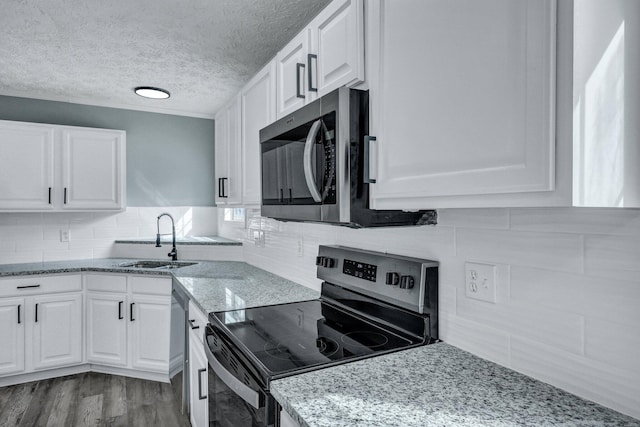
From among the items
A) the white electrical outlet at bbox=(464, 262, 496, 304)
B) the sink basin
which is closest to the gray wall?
the sink basin

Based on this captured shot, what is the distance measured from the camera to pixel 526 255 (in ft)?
3.41

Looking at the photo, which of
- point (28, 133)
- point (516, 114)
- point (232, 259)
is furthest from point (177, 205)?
point (516, 114)

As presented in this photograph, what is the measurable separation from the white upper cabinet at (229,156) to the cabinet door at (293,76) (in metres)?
0.75

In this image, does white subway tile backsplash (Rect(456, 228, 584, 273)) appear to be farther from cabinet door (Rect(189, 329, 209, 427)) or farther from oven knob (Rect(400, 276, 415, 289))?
cabinet door (Rect(189, 329, 209, 427))

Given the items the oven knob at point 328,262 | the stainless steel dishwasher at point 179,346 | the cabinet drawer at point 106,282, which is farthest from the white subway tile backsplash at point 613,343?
the cabinet drawer at point 106,282

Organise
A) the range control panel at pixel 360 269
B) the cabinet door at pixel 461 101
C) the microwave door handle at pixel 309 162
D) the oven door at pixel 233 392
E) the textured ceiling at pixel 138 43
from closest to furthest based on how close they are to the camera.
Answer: the cabinet door at pixel 461 101 → the oven door at pixel 233 392 → the microwave door handle at pixel 309 162 → the range control panel at pixel 360 269 → the textured ceiling at pixel 138 43

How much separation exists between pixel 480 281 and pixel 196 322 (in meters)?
1.41

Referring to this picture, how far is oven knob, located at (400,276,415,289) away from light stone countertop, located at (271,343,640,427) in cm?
25

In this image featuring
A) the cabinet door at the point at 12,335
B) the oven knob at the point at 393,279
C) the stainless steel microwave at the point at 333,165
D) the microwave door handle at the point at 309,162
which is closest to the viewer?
the stainless steel microwave at the point at 333,165

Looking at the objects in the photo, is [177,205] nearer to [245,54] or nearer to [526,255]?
[245,54]

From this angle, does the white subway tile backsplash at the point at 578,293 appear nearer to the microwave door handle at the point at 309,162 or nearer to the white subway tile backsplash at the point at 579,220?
the white subway tile backsplash at the point at 579,220

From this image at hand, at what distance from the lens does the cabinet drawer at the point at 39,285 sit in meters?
2.74

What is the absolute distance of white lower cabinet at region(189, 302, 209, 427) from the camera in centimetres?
173

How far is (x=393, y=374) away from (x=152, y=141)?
135 inches
